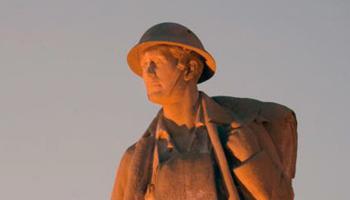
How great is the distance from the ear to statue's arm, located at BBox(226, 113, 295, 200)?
946 millimetres

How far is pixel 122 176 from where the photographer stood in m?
17.9

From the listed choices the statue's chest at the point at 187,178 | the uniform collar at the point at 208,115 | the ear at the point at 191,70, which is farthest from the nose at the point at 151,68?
the statue's chest at the point at 187,178

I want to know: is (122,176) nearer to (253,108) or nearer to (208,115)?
(208,115)

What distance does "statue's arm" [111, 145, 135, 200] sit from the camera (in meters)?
17.9

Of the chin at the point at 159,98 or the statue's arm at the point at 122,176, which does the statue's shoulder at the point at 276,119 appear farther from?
the statue's arm at the point at 122,176

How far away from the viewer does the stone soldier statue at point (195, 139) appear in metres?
17.0

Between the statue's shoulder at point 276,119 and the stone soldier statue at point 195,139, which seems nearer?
the stone soldier statue at point 195,139

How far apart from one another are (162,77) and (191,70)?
45 centimetres

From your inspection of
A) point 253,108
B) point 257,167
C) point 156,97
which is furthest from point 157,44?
point 257,167

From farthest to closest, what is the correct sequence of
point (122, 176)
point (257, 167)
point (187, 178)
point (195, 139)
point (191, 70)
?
point (122, 176), point (191, 70), point (195, 139), point (257, 167), point (187, 178)

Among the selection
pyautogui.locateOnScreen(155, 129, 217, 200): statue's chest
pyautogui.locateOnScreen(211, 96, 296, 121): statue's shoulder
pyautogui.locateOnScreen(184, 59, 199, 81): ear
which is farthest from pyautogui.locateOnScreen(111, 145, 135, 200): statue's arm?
pyautogui.locateOnScreen(211, 96, 296, 121): statue's shoulder

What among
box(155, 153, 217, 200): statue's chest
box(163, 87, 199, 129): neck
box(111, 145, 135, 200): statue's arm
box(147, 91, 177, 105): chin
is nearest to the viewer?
box(155, 153, 217, 200): statue's chest

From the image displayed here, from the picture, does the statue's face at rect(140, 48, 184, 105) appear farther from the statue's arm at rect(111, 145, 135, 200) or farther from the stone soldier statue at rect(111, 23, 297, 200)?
the statue's arm at rect(111, 145, 135, 200)

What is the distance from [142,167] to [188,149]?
0.66 meters
